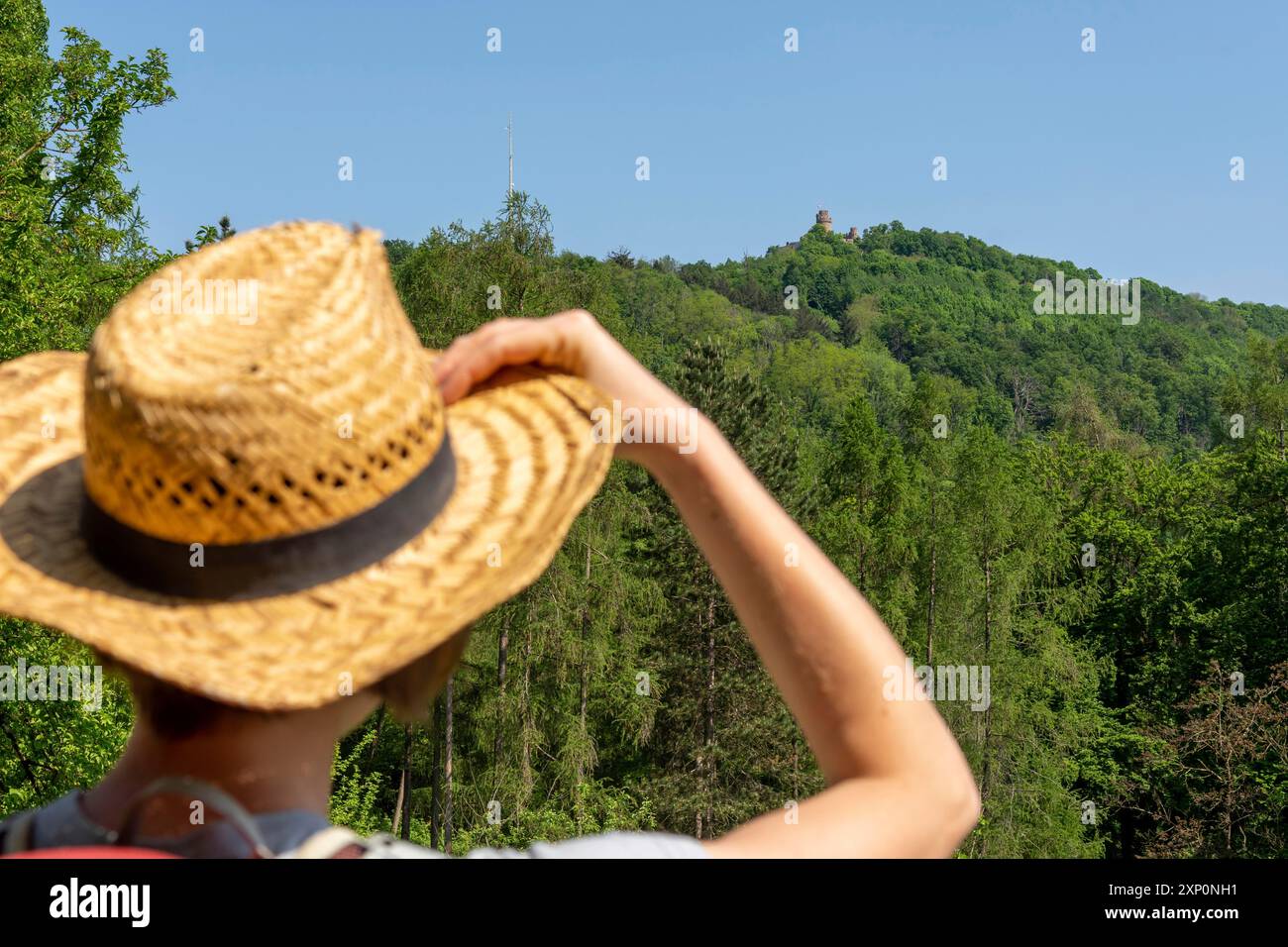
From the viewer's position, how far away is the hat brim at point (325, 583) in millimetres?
1345

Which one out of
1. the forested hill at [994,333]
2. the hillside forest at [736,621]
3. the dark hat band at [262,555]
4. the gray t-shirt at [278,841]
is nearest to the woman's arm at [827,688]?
the gray t-shirt at [278,841]

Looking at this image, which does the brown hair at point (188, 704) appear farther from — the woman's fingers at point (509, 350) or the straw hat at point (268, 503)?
the woman's fingers at point (509, 350)

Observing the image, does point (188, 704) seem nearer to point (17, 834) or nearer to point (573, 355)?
point (17, 834)

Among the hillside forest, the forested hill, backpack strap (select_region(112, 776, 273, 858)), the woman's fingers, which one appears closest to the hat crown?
the woman's fingers

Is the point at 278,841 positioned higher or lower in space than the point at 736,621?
higher

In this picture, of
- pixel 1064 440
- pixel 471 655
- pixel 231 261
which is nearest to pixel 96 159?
pixel 471 655

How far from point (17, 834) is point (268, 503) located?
417 millimetres

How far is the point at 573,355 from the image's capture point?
5.66 ft

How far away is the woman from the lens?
1.30 m

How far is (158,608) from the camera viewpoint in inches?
56.6

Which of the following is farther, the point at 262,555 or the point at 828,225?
the point at 828,225

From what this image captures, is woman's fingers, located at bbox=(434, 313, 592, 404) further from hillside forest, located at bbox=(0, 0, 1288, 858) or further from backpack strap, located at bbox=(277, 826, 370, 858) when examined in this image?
hillside forest, located at bbox=(0, 0, 1288, 858)

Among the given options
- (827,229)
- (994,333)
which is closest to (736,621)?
(994,333)

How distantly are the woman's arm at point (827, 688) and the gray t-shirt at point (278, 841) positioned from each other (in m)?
0.11
